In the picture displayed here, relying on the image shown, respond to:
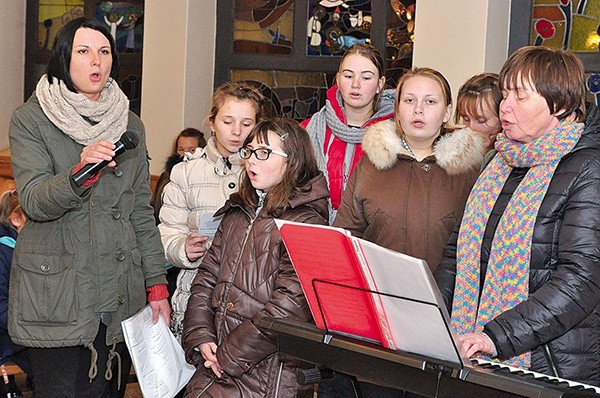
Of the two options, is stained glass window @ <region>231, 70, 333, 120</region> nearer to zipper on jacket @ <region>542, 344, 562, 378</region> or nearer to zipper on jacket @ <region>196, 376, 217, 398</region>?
zipper on jacket @ <region>196, 376, 217, 398</region>

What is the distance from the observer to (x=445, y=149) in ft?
10.7

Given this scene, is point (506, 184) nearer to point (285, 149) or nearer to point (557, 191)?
point (557, 191)

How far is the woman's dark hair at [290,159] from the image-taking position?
11.0 ft

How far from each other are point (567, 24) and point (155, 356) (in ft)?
9.87

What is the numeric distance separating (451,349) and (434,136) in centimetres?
134

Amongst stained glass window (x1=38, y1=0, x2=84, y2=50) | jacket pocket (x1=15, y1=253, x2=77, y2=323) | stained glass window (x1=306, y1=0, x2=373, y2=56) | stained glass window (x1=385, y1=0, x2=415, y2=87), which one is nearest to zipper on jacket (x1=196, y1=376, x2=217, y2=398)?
jacket pocket (x1=15, y1=253, x2=77, y2=323)

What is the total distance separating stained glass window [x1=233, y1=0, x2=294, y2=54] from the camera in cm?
682

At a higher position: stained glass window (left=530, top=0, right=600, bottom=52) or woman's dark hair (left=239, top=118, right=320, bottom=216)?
stained glass window (left=530, top=0, right=600, bottom=52)

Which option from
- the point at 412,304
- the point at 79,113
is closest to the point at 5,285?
the point at 79,113

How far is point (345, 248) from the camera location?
2254 millimetres

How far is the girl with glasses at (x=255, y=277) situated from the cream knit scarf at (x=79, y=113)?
1.52ft

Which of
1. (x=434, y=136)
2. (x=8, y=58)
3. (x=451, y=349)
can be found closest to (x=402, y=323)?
(x=451, y=349)

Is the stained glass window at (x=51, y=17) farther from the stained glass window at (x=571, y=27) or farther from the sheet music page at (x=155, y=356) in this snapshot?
the sheet music page at (x=155, y=356)

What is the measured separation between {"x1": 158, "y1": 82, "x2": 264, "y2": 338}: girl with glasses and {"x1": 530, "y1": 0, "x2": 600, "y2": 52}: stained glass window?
208 cm
